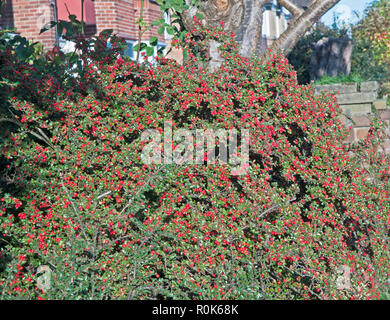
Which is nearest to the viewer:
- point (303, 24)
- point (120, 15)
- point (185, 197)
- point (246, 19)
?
point (185, 197)

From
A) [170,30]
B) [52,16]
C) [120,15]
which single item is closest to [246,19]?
[170,30]

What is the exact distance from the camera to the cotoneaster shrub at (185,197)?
11.8ft

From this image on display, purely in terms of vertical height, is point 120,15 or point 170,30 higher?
point 120,15

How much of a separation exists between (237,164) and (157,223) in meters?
0.81

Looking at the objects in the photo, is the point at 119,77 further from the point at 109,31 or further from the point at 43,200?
the point at 43,200

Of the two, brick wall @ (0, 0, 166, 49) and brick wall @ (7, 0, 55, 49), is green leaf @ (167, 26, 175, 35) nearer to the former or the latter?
brick wall @ (0, 0, 166, 49)

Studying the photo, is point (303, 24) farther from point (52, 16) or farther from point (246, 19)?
point (52, 16)

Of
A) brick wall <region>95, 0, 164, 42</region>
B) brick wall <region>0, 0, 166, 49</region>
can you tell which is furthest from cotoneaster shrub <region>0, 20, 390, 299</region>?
brick wall <region>95, 0, 164, 42</region>

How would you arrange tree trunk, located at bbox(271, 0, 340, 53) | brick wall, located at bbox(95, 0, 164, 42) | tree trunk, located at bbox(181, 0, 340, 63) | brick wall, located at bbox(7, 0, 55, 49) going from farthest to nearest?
brick wall, located at bbox(95, 0, 164, 42), brick wall, located at bbox(7, 0, 55, 49), tree trunk, located at bbox(271, 0, 340, 53), tree trunk, located at bbox(181, 0, 340, 63)

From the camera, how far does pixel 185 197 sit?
3.94 metres

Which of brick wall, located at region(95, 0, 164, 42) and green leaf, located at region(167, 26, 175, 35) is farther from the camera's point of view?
brick wall, located at region(95, 0, 164, 42)

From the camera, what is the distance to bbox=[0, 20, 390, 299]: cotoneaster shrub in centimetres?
360

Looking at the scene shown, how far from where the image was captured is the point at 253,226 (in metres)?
3.80
